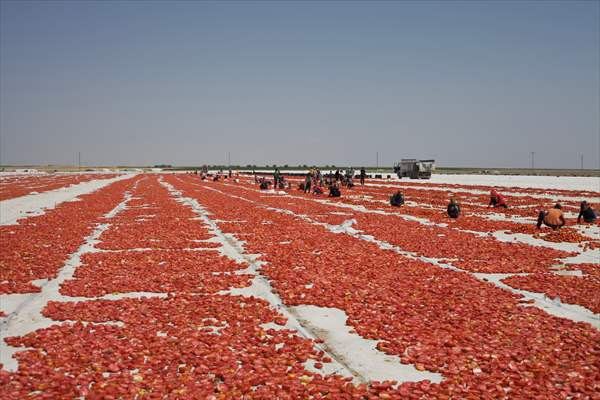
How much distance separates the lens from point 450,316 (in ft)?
35.7

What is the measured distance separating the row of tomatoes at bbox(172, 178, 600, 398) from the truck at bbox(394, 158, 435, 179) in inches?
3670

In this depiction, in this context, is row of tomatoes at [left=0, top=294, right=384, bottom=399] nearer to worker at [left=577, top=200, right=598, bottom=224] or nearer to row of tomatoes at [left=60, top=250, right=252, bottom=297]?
row of tomatoes at [left=60, top=250, right=252, bottom=297]

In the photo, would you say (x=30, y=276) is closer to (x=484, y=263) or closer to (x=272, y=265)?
(x=272, y=265)

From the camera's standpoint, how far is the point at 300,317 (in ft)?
36.8

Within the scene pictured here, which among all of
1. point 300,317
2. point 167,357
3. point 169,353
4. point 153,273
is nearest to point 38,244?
point 153,273

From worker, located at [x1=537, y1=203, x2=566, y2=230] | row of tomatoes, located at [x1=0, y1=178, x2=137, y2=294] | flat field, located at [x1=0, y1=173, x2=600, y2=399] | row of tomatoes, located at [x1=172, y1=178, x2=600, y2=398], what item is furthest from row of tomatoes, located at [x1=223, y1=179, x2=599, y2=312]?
row of tomatoes, located at [x1=0, y1=178, x2=137, y2=294]

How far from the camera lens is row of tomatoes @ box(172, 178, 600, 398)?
7.38 meters

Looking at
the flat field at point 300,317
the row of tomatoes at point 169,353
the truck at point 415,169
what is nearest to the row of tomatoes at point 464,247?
the flat field at point 300,317

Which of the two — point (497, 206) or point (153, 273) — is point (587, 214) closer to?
point (497, 206)

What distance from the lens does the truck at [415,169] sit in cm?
10881

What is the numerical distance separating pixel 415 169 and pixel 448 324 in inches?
4022

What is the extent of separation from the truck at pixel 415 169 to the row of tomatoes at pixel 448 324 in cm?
9322

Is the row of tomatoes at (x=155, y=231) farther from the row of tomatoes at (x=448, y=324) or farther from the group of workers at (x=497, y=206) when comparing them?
the group of workers at (x=497, y=206)

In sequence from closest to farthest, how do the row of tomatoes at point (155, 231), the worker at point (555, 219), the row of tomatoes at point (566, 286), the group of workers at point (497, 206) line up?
1. the row of tomatoes at point (566, 286)
2. the row of tomatoes at point (155, 231)
3. the worker at point (555, 219)
4. the group of workers at point (497, 206)
